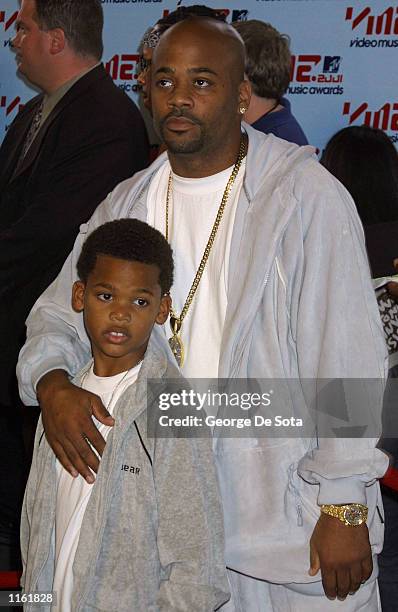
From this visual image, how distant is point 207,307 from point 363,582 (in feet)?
2.33

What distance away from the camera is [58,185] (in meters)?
3.75

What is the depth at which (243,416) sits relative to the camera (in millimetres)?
2283

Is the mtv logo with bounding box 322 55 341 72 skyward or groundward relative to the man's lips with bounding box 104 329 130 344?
skyward

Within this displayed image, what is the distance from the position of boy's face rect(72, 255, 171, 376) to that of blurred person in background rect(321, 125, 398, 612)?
112 cm

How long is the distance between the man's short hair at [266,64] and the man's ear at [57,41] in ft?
2.37

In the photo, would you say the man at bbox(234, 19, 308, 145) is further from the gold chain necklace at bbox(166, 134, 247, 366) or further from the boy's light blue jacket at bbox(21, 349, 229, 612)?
the boy's light blue jacket at bbox(21, 349, 229, 612)

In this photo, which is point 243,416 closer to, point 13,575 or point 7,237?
point 13,575

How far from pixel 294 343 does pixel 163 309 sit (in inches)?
12.4

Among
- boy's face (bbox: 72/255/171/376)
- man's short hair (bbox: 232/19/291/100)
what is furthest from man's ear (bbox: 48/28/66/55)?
boy's face (bbox: 72/255/171/376)

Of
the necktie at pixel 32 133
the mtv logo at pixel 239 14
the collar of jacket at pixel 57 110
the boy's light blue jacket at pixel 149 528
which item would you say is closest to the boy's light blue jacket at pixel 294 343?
the boy's light blue jacket at pixel 149 528

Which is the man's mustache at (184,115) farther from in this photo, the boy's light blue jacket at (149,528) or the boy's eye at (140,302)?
the boy's light blue jacket at (149,528)

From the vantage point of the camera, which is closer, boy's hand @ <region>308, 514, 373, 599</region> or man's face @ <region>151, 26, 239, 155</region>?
boy's hand @ <region>308, 514, 373, 599</region>

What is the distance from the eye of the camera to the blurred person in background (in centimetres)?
320

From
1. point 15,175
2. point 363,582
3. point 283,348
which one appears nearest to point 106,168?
point 15,175
